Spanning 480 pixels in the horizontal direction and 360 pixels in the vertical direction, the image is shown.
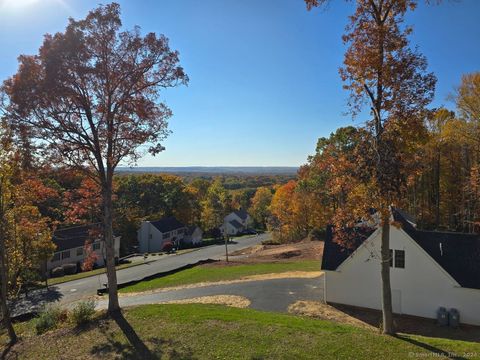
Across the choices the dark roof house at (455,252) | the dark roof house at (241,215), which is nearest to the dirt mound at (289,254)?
the dark roof house at (455,252)

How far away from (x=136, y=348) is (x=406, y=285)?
14.9 m

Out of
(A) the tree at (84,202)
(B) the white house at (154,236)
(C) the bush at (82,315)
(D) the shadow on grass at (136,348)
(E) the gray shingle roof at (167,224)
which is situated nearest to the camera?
(D) the shadow on grass at (136,348)

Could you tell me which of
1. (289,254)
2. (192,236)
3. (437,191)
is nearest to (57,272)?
(289,254)

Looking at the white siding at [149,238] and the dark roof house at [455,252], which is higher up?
the dark roof house at [455,252]

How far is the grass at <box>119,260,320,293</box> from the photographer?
1156 inches

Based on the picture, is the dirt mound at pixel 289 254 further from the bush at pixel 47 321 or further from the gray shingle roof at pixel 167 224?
the gray shingle roof at pixel 167 224

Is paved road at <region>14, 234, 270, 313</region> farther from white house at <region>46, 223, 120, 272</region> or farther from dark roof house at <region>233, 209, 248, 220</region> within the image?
dark roof house at <region>233, 209, 248, 220</region>

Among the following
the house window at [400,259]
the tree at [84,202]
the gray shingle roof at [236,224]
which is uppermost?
the tree at [84,202]

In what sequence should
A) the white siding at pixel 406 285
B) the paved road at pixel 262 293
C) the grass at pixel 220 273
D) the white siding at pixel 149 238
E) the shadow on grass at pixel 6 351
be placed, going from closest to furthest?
the shadow on grass at pixel 6 351, the white siding at pixel 406 285, the paved road at pixel 262 293, the grass at pixel 220 273, the white siding at pixel 149 238

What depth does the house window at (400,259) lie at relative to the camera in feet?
64.0

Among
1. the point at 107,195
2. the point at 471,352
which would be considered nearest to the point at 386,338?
the point at 471,352

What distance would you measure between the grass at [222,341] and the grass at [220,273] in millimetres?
15112

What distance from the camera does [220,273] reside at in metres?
32.0

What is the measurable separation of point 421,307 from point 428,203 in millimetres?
33432
